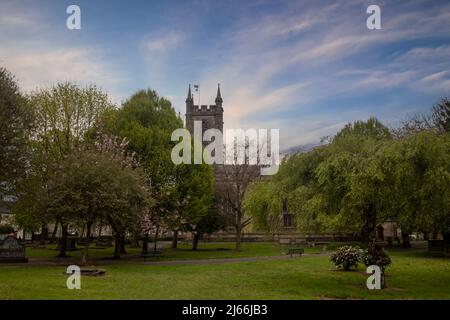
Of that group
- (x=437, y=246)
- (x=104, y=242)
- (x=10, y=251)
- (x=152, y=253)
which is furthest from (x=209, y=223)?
(x=437, y=246)

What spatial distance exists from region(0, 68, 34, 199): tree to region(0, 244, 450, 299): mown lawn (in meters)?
7.86

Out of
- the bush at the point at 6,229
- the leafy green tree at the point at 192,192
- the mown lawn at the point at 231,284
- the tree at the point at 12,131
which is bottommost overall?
the bush at the point at 6,229

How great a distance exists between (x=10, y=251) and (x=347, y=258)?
76.5 feet

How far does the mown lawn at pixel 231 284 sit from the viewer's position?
Answer: 17047 millimetres

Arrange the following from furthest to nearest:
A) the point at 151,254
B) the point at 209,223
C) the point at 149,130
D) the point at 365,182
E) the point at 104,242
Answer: the point at 104,242 → the point at 209,223 → the point at 149,130 → the point at 151,254 → the point at 365,182

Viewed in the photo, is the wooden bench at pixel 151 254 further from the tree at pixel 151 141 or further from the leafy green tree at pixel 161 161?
the tree at pixel 151 141

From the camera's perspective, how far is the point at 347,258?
87.1 ft

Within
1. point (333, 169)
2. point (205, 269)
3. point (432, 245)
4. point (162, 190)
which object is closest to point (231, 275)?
point (205, 269)

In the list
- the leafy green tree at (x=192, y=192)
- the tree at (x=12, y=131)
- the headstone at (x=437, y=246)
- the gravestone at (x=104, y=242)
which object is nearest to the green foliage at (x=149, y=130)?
the leafy green tree at (x=192, y=192)

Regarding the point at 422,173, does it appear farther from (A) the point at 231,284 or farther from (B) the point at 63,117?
(B) the point at 63,117

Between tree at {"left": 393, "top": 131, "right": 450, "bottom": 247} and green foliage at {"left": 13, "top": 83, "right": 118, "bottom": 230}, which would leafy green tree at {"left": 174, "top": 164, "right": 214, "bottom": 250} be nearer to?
green foliage at {"left": 13, "top": 83, "right": 118, "bottom": 230}

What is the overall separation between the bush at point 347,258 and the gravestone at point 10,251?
864 inches

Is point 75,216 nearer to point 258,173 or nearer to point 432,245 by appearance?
point 258,173
